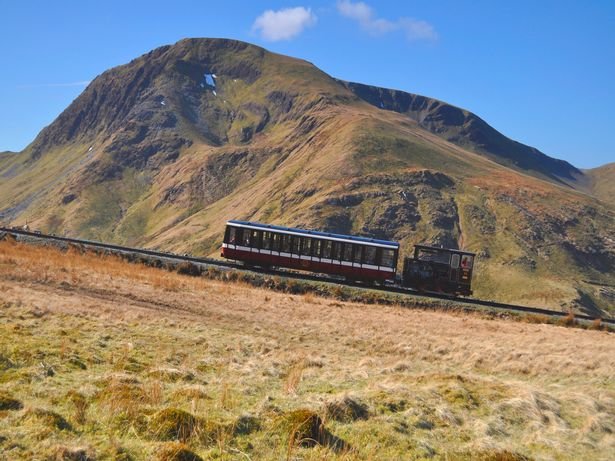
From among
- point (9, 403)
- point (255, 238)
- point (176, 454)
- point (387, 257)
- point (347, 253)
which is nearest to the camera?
point (176, 454)

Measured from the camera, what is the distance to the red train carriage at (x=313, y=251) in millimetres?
36094

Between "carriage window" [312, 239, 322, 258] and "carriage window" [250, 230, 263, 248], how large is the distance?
4.12 m

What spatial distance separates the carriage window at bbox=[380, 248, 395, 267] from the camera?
36.0 meters

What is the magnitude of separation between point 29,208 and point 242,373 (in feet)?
579

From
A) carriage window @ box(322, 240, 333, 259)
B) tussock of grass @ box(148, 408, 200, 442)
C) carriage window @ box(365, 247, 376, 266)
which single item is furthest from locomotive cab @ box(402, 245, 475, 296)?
tussock of grass @ box(148, 408, 200, 442)

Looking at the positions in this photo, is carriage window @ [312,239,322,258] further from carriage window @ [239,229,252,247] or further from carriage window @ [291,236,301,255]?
carriage window @ [239,229,252,247]

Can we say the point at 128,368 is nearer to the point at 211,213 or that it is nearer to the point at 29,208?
the point at 211,213

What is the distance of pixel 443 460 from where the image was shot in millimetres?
7492

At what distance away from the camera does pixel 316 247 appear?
123 ft

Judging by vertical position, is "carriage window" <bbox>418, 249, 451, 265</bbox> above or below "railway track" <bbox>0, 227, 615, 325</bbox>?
above

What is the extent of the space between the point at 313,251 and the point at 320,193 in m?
57.1

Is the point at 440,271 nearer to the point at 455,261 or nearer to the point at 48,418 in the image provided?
the point at 455,261

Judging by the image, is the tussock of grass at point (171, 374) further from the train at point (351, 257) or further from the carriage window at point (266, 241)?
the carriage window at point (266, 241)

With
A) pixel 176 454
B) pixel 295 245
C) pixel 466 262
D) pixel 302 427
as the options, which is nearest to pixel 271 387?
pixel 302 427
